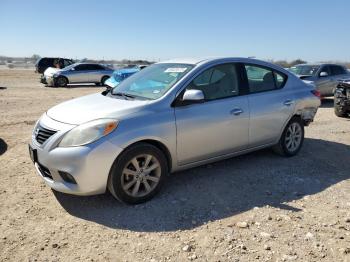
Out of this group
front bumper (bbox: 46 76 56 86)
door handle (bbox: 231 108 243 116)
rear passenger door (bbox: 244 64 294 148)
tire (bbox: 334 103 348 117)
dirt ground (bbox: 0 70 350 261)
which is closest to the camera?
dirt ground (bbox: 0 70 350 261)

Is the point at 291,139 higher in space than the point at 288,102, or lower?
lower

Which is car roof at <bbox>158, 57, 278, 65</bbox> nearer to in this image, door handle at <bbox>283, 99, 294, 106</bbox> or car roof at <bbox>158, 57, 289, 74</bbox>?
car roof at <bbox>158, 57, 289, 74</bbox>

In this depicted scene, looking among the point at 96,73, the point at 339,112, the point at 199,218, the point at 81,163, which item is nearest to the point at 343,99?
the point at 339,112

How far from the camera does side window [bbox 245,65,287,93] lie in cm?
554

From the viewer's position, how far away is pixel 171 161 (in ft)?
15.1

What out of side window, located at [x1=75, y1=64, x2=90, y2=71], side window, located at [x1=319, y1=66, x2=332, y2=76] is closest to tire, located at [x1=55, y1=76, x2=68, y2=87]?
side window, located at [x1=75, y1=64, x2=90, y2=71]

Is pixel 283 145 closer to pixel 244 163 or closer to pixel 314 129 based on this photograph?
pixel 244 163

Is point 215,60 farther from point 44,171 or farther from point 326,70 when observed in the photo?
point 326,70

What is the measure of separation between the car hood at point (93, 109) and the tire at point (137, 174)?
449 mm

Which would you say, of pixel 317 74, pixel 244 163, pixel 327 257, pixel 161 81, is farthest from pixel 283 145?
pixel 317 74

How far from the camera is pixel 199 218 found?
409cm

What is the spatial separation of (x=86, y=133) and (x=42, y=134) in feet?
2.13

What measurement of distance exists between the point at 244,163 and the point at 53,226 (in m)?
3.17

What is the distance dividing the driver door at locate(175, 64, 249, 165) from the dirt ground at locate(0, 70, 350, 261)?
0.49 meters
